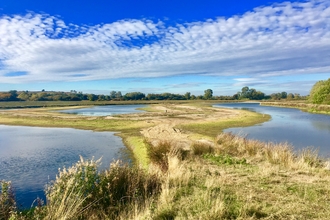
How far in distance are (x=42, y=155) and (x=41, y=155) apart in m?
0.08

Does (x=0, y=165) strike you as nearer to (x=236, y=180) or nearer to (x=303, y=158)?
(x=236, y=180)

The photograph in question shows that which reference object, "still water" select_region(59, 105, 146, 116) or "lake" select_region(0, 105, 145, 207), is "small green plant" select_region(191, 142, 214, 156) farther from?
"still water" select_region(59, 105, 146, 116)

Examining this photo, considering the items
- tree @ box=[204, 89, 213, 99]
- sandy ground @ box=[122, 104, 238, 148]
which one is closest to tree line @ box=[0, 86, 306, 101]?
tree @ box=[204, 89, 213, 99]

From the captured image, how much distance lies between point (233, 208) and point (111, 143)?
1913cm

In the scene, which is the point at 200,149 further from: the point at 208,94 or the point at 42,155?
the point at 208,94

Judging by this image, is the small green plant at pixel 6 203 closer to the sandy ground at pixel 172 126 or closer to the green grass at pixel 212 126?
the sandy ground at pixel 172 126

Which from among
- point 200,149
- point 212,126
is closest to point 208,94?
point 212,126

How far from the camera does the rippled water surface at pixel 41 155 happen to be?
13539 millimetres

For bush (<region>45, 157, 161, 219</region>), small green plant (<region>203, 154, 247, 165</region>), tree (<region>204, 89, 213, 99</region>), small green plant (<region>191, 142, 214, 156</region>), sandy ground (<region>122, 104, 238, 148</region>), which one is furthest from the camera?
tree (<region>204, 89, 213, 99</region>)

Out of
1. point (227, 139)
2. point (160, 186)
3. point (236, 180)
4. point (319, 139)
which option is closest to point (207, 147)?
point (227, 139)

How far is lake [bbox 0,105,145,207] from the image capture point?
1350 centimetres

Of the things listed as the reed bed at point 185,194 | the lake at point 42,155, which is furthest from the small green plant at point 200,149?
the lake at point 42,155

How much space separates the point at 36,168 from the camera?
1648 centimetres

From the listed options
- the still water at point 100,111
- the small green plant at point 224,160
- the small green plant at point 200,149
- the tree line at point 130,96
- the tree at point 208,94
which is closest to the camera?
the small green plant at point 224,160
